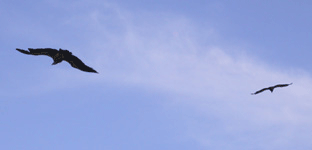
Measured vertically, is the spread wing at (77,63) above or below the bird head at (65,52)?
above

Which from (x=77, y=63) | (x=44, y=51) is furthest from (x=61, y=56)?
(x=77, y=63)

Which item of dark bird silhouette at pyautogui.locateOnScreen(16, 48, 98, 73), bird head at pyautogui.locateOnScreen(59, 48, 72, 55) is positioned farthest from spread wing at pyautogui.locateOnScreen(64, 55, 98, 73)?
bird head at pyautogui.locateOnScreen(59, 48, 72, 55)

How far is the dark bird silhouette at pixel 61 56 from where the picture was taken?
28297mm

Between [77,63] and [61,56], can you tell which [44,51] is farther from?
[77,63]

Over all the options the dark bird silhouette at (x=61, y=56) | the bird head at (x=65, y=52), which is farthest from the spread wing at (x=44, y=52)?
the bird head at (x=65, y=52)

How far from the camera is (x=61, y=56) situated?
29000 millimetres

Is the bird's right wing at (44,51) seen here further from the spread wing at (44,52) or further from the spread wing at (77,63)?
the spread wing at (77,63)

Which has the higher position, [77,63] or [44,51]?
[44,51]

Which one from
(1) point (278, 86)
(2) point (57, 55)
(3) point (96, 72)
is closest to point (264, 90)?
(1) point (278, 86)

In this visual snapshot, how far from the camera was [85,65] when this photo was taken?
3025cm

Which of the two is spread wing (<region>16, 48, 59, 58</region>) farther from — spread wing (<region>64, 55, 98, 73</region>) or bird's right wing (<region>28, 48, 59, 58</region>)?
spread wing (<region>64, 55, 98, 73</region>)

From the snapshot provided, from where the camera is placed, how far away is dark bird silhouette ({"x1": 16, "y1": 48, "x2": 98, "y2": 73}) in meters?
28.3

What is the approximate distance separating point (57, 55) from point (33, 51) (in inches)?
63.0

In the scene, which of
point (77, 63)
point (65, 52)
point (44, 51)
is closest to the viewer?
point (65, 52)
